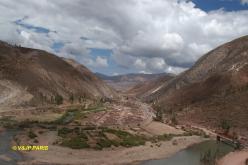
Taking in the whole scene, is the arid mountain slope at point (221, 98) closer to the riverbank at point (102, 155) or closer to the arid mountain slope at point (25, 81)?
the riverbank at point (102, 155)

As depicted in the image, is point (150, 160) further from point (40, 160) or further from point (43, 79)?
point (43, 79)

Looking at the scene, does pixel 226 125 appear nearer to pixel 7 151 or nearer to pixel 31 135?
pixel 31 135

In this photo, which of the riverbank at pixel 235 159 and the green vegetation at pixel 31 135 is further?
the green vegetation at pixel 31 135

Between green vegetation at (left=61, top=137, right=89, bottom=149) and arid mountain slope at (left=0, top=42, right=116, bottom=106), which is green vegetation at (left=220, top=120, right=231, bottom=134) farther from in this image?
arid mountain slope at (left=0, top=42, right=116, bottom=106)

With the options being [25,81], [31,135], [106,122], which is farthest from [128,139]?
[25,81]

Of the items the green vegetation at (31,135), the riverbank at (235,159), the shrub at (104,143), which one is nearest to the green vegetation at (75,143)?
the shrub at (104,143)

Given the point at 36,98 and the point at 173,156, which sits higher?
the point at 36,98

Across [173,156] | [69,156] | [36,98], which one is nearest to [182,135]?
[173,156]
